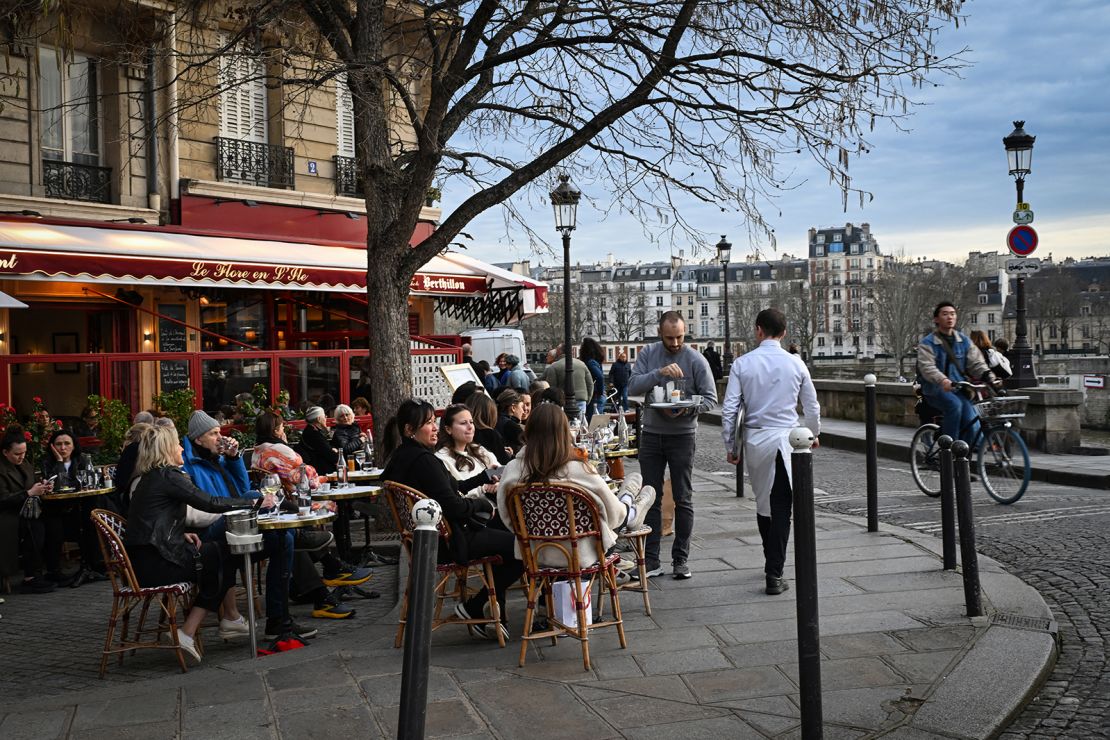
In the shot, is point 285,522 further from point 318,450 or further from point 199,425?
point 318,450

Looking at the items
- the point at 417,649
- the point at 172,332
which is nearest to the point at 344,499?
the point at 417,649

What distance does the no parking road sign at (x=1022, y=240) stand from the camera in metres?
15.8

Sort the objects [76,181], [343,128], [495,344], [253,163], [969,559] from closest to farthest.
→ [969,559]
[76,181]
[253,163]
[343,128]
[495,344]

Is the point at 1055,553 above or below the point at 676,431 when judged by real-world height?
below

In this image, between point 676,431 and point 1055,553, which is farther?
point 1055,553

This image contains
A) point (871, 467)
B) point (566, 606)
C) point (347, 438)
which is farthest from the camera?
point (347, 438)

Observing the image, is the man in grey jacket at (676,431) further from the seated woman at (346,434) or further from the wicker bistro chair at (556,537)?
the seated woman at (346,434)

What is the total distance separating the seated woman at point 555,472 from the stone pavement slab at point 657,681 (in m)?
0.61

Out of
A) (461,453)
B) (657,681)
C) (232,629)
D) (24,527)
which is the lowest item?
(232,629)

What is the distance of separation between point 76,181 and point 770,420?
1211cm

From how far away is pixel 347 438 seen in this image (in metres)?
10.1

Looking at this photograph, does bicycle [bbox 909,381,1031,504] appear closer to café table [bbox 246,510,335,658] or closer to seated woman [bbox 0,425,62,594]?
café table [bbox 246,510,335,658]

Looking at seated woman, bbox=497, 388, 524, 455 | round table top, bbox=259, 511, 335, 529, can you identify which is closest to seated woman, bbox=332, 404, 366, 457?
seated woman, bbox=497, 388, 524, 455

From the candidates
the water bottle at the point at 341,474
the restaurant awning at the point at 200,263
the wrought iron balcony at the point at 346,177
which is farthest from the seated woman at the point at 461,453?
the wrought iron balcony at the point at 346,177
